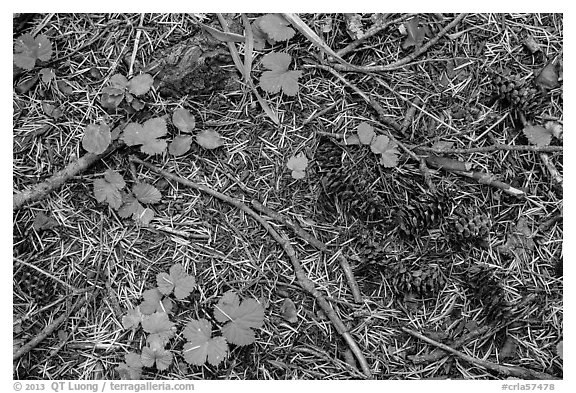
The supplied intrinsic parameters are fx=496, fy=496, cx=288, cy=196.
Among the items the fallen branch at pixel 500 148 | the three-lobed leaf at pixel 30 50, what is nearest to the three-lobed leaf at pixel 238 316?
the fallen branch at pixel 500 148

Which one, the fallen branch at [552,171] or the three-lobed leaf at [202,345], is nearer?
the three-lobed leaf at [202,345]

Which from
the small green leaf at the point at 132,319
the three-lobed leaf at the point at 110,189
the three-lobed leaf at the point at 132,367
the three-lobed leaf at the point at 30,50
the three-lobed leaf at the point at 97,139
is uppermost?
the three-lobed leaf at the point at 30,50

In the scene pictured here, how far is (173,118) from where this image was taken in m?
2.46

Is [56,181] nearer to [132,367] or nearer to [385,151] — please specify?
[132,367]

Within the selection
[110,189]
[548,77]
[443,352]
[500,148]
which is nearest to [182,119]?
[110,189]

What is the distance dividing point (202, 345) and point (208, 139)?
1006 millimetres

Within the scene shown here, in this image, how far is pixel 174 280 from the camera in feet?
8.01

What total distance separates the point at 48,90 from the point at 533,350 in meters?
2.75

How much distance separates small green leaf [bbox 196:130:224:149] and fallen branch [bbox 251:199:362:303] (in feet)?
1.13

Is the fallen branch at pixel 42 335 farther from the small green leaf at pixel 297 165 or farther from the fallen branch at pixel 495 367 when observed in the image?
the fallen branch at pixel 495 367

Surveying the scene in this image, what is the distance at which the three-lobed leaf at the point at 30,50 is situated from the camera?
2.47 metres

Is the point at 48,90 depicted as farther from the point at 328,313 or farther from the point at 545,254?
the point at 545,254

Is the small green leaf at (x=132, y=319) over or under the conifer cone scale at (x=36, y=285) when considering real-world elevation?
under

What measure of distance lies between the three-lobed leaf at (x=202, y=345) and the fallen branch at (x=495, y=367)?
92 centimetres
